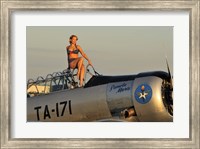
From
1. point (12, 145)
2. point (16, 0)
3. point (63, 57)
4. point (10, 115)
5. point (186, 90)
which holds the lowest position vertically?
point (12, 145)

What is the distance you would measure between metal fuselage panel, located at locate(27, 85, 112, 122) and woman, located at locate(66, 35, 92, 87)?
0.15m

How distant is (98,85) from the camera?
4000mm

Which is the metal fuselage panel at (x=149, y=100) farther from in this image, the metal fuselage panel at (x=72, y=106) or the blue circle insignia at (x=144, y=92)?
the metal fuselage panel at (x=72, y=106)

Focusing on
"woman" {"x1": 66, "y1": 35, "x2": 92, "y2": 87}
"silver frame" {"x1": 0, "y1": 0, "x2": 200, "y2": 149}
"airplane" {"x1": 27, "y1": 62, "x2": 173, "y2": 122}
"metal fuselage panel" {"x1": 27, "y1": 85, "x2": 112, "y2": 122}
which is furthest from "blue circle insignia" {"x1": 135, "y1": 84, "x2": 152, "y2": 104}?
"woman" {"x1": 66, "y1": 35, "x2": 92, "y2": 87}

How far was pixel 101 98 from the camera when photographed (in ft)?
13.5

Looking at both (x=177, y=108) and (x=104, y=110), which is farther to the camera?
(x=104, y=110)

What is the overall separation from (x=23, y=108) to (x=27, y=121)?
14cm

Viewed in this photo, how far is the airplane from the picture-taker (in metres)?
3.92

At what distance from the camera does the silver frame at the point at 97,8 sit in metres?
3.77

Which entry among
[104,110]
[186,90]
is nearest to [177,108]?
[186,90]

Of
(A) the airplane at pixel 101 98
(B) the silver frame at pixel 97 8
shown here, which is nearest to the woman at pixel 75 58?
(A) the airplane at pixel 101 98

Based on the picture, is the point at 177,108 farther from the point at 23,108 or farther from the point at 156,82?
the point at 23,108

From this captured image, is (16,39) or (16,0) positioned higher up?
(16,0)

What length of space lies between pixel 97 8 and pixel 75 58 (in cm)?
56
